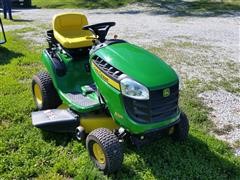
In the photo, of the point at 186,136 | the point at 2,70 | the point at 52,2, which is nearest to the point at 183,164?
the point at 186,136

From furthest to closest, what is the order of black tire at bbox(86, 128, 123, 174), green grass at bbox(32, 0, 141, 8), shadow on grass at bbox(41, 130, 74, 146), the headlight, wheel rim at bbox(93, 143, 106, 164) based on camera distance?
green grass at bbox(32, 0, 141, 8), shadow on grass at bbox(41, 130, 74, 146), wheel rim at bbox(93, 143, 106, 164), black tire at bbox(86, 128, 123, 174), the headlight

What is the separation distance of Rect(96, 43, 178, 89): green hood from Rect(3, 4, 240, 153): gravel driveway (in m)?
1.63

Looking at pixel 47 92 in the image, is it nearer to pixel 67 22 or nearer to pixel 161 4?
pixel 67 22

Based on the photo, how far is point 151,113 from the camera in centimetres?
355

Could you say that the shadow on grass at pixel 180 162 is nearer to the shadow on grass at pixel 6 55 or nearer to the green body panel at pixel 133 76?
the green body panel at pixel 133 76

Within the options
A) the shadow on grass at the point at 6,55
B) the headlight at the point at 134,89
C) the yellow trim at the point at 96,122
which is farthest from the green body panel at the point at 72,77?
the shadow on grass at the point at 6,55

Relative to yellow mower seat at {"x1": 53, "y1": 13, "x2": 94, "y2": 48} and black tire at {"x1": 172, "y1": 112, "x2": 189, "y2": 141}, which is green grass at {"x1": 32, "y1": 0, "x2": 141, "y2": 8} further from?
black tire at {"x1": 172, "y1": 112, "x2": 189, "y2": 141}

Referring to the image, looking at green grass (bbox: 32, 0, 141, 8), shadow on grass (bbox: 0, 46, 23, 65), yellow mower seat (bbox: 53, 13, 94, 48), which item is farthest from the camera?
green grass (bbox: 32, 0, 141, 8)

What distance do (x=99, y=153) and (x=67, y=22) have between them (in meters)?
2.00

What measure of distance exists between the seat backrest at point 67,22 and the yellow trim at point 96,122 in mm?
1393

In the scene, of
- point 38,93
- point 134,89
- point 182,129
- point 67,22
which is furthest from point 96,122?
point 67,22

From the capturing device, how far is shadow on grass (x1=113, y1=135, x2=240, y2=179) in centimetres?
380

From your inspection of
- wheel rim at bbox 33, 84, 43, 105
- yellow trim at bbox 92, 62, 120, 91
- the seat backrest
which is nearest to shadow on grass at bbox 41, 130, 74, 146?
wheel rim at bbox 33, 84, 43, 105

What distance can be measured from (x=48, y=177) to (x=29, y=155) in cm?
49
